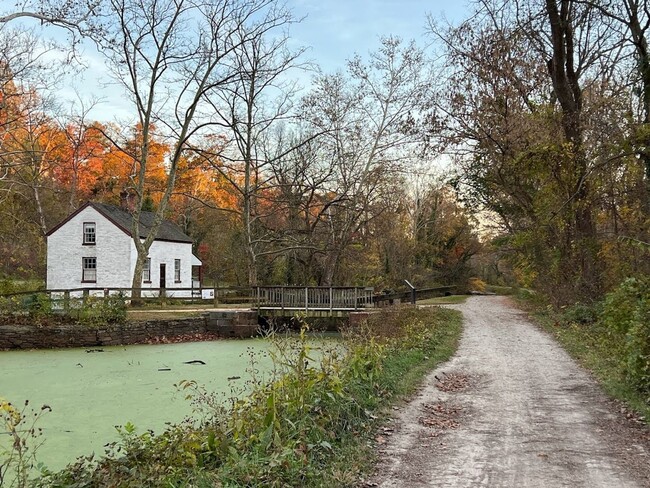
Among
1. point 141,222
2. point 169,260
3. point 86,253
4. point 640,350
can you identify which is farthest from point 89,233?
point 640,350

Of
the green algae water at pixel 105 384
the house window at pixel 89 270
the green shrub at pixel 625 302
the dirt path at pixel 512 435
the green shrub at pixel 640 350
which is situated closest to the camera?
the dirt path at pixel 512 435

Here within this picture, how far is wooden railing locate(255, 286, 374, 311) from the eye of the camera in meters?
22.7

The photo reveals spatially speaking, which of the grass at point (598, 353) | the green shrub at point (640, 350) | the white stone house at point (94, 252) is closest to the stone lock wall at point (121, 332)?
the white stone house at point (94, 252)

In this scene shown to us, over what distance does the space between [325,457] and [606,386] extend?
5207mm

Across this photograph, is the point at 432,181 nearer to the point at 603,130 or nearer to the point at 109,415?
the point at 603,130

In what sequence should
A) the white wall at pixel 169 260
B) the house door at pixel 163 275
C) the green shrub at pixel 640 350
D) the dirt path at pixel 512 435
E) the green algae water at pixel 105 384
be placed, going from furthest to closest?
the house door at pixel 163 275, the white wall at pixel 169 260, the green algae water at pixel 105 384, the green shrub at pixel 640 350, the dirt path at pixel 512 435

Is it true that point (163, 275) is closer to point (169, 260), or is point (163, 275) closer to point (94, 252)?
point (169, 260)

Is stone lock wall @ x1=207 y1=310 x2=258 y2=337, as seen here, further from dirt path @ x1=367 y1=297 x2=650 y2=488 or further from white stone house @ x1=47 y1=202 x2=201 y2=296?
dirt path @ x1=367 y1=297 x2=650 y2=488

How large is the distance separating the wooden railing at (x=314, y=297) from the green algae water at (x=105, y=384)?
4.31m

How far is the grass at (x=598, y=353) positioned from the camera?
768 centimetres

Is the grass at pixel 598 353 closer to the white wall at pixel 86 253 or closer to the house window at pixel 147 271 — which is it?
the house window at pixel 147 271

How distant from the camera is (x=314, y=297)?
23031mm

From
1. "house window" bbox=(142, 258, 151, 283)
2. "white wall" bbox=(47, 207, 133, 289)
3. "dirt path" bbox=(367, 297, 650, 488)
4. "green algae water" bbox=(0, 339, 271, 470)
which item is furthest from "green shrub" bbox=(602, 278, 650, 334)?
"house window" bbox=(142, 258, 151, 283)

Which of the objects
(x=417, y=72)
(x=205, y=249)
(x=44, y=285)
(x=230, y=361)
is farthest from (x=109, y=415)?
(x=205, y=249)
